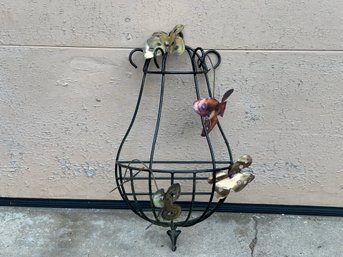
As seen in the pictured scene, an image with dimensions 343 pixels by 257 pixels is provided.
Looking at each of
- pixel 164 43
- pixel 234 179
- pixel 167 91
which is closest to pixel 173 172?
pixel 234 179

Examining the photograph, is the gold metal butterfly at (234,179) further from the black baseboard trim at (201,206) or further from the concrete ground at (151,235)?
the black baseboard trim at (201,206)

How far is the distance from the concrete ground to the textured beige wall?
14 centimetres

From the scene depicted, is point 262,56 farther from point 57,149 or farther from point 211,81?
point 57,149

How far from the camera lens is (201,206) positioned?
8.59ft

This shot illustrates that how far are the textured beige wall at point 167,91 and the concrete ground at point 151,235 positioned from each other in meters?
0.14

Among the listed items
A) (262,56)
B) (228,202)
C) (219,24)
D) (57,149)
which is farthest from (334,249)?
(57,149)

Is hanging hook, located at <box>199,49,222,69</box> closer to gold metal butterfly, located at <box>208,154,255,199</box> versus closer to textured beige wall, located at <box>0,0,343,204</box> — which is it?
textured beige wall, located at <box>0,0,343,204</box>

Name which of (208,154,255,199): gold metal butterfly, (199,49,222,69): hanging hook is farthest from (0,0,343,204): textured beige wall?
(208,154,255,199): gold metal butterfly

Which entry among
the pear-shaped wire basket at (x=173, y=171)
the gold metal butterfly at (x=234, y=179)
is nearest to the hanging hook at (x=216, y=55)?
the pear-shaped wire basket at (x=173, y=171)

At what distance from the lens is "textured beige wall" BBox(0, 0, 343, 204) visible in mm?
2244

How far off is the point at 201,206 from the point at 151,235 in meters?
0.38

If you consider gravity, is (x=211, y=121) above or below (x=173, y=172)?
above

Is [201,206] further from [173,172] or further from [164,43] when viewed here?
[164,43]

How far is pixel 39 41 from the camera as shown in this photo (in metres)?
2.34
